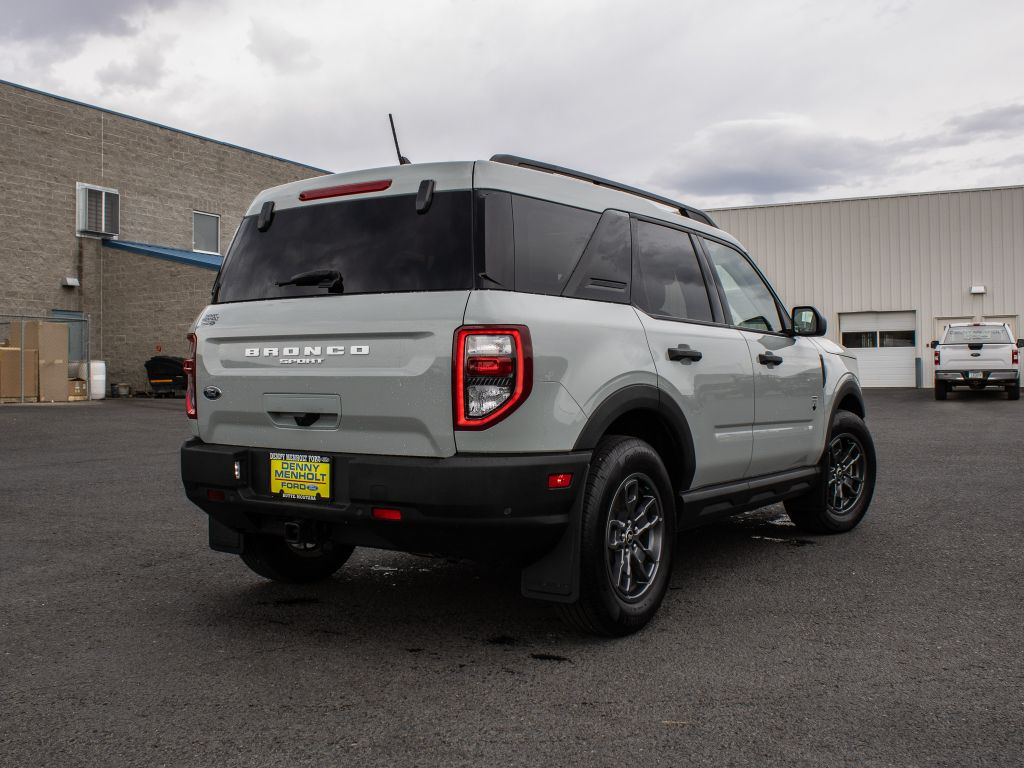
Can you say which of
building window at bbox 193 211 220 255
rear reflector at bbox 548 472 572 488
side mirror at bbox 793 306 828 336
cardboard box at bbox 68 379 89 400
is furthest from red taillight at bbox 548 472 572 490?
building window at bbox 193 211 220 255

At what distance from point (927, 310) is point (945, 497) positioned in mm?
25682

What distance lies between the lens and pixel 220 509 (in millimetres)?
4090

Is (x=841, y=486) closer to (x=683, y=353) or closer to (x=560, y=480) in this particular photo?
(x=683, y=353)

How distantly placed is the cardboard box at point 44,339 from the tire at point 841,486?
19302 millimetres

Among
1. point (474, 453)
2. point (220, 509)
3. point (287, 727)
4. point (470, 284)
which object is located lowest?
point (287, 727)

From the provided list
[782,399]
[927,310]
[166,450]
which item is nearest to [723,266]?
[782,399]

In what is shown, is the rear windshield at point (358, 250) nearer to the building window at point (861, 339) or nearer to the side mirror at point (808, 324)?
the side mirror at point (808, 324)

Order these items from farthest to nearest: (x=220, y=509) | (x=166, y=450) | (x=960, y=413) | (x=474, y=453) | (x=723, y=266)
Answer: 1. (x=960, y=413)
2. (x=166, y=450)
3. (x=723, y=266)
4. (x=220, y=509)
5. (x=474, y=453)

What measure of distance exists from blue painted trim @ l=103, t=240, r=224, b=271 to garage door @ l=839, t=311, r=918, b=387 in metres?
20.5

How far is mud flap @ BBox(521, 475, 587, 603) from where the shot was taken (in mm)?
3656

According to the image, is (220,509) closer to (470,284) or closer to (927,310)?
(470,284)

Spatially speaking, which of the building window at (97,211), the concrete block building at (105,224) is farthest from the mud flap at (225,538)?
the building window at (97,211)

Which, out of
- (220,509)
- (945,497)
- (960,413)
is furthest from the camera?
(960,413)

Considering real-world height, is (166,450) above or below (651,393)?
below
